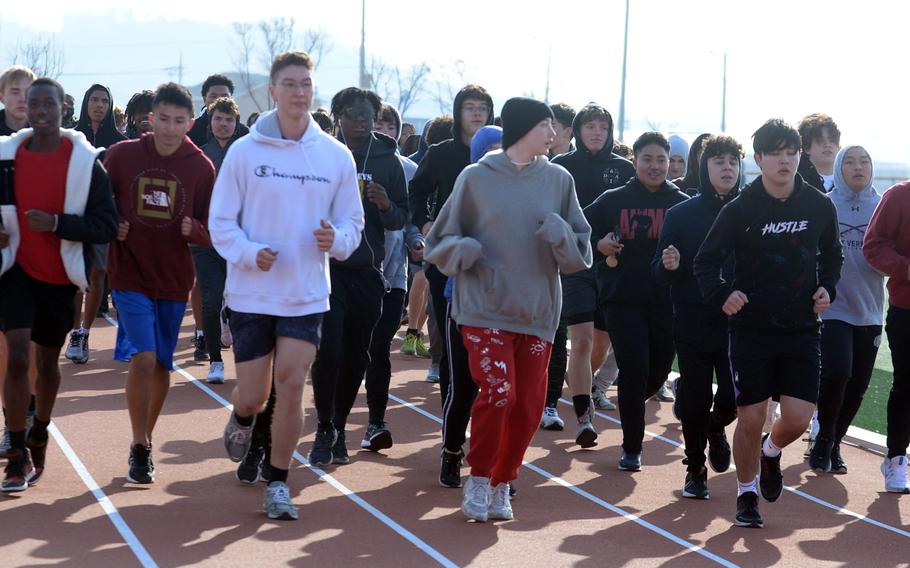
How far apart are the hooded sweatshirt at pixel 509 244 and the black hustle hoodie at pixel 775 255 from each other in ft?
2.40

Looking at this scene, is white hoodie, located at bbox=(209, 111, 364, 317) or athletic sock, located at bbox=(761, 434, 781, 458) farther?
athletic sock, located at bbox=(761, 434, 781, 458)

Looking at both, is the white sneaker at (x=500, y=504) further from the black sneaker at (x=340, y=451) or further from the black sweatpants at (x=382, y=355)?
the black sweatpants at (x=382, y=355)

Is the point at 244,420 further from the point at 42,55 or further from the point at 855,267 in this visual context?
the point at 42,55

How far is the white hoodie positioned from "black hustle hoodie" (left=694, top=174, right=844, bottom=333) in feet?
6.62

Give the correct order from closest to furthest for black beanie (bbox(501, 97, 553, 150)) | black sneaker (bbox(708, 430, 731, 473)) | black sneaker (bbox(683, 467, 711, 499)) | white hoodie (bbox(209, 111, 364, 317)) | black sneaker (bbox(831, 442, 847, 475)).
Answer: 1. white hoodie (bbox(209, 111, 364, 317))
2. black beanie (bbox(501, 97, 553, 150))
3. black sneaker (bbox(683, 467, 711, 499))
4. black sneaker (bbox(708, 430, 731, 473))
5. black sneaker (bbox(831, 442, 847, 475))

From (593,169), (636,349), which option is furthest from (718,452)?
(593,169)

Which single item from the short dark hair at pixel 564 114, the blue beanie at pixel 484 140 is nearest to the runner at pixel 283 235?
the blue beanie at pixel 484 140

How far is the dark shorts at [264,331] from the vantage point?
7.51 metres

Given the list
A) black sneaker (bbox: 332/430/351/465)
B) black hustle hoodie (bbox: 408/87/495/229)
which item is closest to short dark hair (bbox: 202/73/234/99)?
black hustle hoodie (bbox: 408/87/495/229)

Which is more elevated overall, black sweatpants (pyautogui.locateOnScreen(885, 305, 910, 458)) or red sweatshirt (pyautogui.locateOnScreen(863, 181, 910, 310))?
red sweatshirt (pyautogui.locateOnScreen(863, 181, 910, 310))

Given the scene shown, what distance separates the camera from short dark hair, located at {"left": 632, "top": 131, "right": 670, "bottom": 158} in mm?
9828

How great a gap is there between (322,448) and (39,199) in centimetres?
242

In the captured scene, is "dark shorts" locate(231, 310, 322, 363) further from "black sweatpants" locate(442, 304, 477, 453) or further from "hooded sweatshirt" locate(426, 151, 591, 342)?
"black sweatpants" locate(442, 304, 477, 453)

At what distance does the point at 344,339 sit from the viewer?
9297 millimetres
